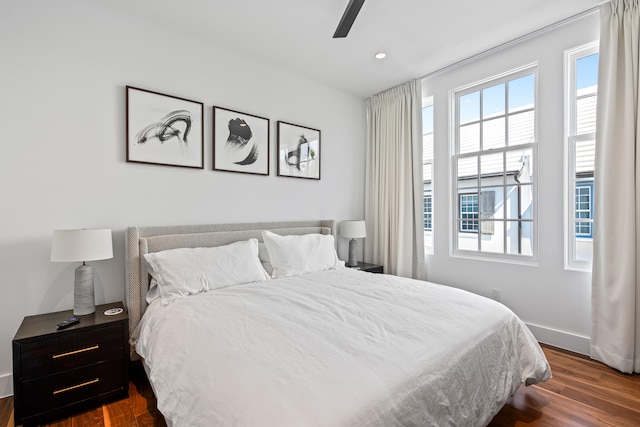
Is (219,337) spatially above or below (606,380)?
above

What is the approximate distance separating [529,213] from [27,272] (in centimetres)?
417

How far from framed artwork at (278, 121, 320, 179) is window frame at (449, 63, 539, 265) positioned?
1591 millimetres

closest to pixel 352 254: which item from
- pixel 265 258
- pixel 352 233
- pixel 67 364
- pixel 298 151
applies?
pixel 352 233

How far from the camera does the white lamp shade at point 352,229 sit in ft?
11.8

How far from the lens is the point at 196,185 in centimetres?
272

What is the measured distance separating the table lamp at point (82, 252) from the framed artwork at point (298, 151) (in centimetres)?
178

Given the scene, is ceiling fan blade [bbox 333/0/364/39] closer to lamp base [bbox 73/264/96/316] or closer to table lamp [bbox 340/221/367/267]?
table lamp [bbox 340/221/367/267]

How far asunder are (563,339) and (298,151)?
314 cm

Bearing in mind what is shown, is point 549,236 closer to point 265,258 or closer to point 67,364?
point 265,258

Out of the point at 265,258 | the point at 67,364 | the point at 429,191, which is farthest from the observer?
the point at 429,191

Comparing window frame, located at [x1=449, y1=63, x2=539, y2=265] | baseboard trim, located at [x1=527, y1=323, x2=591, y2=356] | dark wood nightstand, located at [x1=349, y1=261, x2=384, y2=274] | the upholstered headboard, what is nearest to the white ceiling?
window frame, located at [x1=449, y1=63, x2=539, y2=265]

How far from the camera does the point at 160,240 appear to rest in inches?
94.3

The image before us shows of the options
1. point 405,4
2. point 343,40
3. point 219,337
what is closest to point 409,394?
point 219,337

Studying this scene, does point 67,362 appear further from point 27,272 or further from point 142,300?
point 27,272
